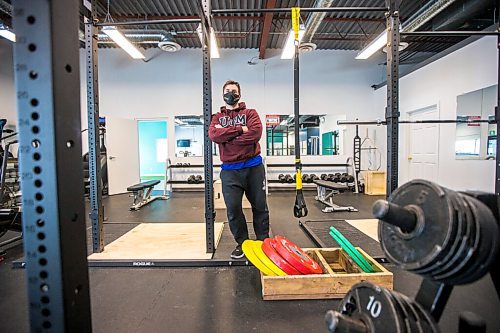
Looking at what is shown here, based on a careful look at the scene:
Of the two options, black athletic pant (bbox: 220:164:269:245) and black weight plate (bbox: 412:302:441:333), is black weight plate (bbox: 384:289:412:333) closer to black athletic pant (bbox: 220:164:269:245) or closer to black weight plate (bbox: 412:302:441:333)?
black weight plate (bbox: 412:302:441:333)

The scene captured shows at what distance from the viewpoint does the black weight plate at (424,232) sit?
597mm

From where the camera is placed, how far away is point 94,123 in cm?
243

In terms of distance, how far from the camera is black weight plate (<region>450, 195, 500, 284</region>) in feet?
1.94

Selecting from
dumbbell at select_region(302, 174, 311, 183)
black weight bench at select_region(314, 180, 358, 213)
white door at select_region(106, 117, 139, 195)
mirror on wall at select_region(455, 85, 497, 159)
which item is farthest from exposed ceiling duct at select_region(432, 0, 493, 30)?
white door at select_region(106, 117, 139, 195)

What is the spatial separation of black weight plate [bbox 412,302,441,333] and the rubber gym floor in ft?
3.14

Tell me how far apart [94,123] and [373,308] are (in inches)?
102

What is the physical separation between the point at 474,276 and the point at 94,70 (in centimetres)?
287

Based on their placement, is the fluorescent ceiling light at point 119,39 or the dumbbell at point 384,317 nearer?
the dumbbell at point 384,317

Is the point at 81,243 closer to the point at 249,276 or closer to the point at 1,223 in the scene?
the point at 249,276

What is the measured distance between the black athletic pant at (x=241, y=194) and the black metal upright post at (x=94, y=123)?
1191 mm

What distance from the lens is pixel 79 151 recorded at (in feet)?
1.96

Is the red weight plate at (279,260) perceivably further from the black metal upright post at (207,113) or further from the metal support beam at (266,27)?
the metal support beam at (266,27)

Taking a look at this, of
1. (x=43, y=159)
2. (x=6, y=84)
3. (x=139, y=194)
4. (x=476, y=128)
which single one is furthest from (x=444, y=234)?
(x=6, y=84)

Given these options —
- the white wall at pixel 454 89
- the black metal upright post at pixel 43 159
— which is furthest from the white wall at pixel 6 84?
the white wall at pixel 454 89
